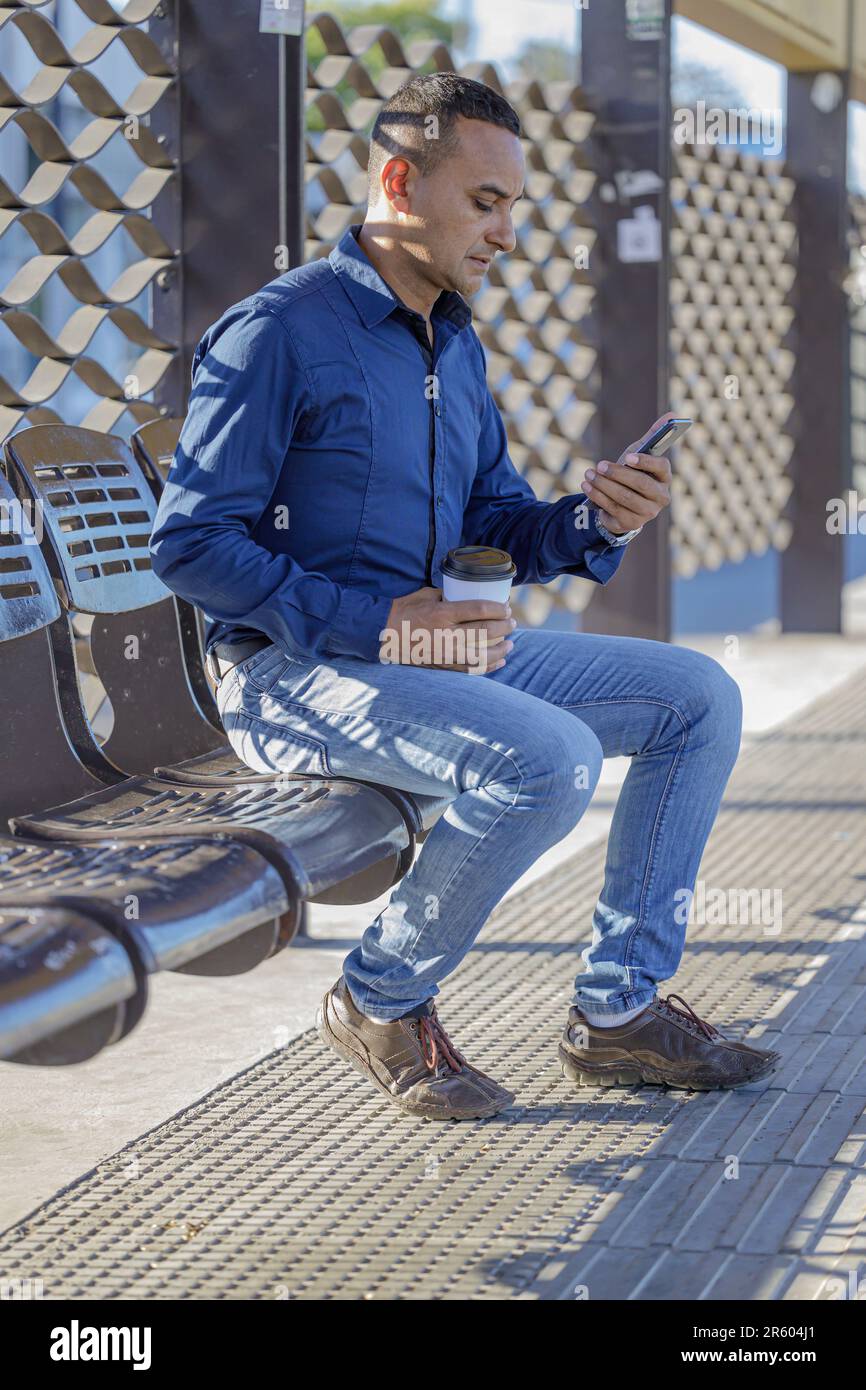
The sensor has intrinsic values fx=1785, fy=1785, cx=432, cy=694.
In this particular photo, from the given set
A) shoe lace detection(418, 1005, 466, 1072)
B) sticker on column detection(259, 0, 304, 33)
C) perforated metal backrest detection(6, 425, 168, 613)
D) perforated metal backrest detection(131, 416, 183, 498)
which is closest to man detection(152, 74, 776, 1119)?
shoe lace detection(418, 1005, 466, 1072)

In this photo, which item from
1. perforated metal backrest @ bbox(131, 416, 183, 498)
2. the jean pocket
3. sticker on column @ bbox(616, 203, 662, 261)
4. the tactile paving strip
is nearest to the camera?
the tactile paving strip

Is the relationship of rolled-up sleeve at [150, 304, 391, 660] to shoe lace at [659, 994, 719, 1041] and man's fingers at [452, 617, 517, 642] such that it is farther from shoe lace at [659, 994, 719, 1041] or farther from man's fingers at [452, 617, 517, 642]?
shoe lace at [659, 994, 719, 1041]

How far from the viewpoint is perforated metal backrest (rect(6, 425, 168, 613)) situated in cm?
245

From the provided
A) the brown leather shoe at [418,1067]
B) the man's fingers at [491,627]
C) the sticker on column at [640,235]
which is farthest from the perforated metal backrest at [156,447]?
the sticker on column at [640,235]

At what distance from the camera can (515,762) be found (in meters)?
2.18

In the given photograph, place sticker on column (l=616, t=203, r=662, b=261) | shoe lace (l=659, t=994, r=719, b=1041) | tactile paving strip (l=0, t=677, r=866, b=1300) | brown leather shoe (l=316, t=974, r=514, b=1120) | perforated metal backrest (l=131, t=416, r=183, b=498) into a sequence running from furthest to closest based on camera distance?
sticker on column (l=616, t=203, r=662, b=261) → perforated metal backrest (l=131, t=416, r=183, b=498) → shoe lace (l=659, t=994, r=719, b=1041) → brown leather shoe (l=316, t=974, r=514, b=1120) → tactile paving strip (l=0, t=677, r=866, b=1300)

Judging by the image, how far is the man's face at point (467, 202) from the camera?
236 centimetres

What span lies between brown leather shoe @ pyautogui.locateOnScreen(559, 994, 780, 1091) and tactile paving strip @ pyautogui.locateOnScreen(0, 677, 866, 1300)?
26 millimetres

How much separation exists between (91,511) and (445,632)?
606mm

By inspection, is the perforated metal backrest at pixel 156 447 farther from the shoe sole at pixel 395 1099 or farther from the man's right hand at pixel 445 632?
the shoe sole at pixel 395 1099

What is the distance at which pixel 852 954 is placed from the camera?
317cm

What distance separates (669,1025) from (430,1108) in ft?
1.18

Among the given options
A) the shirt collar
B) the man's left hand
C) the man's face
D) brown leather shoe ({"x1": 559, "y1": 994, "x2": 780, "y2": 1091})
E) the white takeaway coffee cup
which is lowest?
brown leather shoe ({"x1": 559, "y1": 994, "x2": 780, "y2": 1091})
